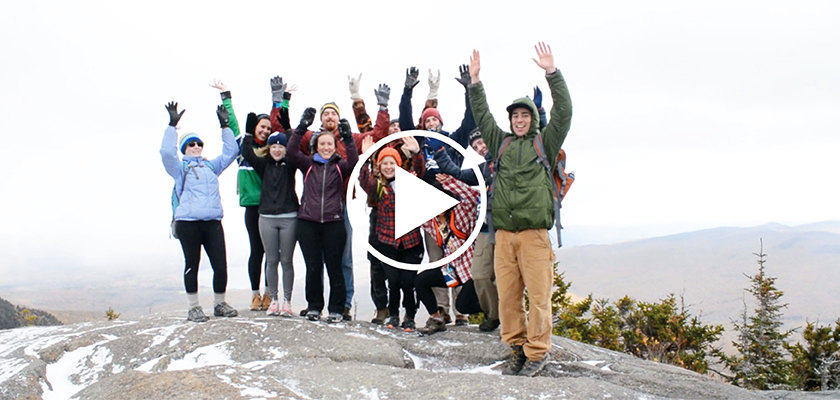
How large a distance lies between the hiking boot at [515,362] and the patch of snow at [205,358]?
11.0ft

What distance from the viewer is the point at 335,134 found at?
8.80m

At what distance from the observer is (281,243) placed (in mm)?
8266

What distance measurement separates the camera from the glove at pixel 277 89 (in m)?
9.06

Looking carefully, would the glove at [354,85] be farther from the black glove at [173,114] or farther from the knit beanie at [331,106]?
the black glove at [173,114]

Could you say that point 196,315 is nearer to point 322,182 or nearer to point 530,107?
point 322,182

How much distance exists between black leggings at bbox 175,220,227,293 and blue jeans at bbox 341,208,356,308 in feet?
6.22

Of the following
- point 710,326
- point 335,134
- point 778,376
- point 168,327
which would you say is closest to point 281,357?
point 168,327

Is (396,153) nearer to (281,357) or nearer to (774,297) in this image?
(281,357)

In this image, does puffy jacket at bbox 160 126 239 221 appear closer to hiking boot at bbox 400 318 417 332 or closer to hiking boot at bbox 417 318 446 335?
hiking boot at bbox 400 318 417 332

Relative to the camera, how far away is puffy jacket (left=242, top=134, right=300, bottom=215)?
26.7 feet

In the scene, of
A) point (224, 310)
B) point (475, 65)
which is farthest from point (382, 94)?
point (224, 310)

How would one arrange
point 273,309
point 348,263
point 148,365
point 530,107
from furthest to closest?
point 348,263
point 273,309
point 148,365
point 530,107

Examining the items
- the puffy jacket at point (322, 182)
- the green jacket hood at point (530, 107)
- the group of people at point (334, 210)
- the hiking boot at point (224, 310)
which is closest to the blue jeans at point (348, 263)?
the group of people at point (334, 210)

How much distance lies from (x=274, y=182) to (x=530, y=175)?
13.5 ft
